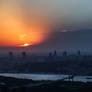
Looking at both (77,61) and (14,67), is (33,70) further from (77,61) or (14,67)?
(77,61)

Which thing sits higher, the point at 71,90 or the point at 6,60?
the point at 6,60

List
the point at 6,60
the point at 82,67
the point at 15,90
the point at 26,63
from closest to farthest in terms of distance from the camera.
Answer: the point at 15,90 < the point at 82,67 < the point at 26,63 < the point at 6,60

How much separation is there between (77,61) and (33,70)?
630 inches

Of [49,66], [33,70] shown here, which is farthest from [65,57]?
[33,70]

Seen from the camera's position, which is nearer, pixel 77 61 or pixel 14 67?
pixel 14 67

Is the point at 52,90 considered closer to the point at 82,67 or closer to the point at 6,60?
the point at 82,67

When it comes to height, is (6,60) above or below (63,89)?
above

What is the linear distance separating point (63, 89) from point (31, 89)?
2.18 metres

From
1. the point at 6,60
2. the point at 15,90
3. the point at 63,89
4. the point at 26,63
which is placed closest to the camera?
the point at 15,90

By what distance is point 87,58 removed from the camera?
292ft

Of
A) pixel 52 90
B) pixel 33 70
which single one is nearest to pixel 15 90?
pixel 52 90

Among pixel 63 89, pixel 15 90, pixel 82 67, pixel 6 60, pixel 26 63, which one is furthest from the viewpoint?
pixel 6 60

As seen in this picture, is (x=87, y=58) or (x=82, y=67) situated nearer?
(x=82, y=67)

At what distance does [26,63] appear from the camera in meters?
82.6
